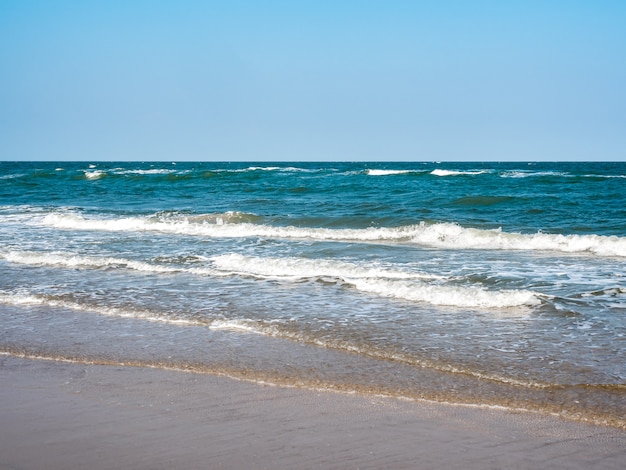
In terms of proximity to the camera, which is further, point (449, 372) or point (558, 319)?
point (558, 319)

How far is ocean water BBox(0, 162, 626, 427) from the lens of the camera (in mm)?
5629

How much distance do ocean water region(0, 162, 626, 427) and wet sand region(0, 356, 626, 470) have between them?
0.40 meters

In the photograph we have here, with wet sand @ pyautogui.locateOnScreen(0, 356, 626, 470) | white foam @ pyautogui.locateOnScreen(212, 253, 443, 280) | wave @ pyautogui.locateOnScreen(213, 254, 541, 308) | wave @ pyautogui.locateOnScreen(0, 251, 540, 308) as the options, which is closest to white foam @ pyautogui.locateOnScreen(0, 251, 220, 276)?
wave @ pyautogui.locateOnScreen(0, 251, 540, 308)

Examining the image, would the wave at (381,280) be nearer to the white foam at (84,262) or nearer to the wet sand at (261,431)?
the white foam at (84,262)

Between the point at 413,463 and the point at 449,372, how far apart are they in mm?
1941

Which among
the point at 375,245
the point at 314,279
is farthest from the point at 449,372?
the point at 375,245

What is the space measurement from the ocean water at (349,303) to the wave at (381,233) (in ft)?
0.23

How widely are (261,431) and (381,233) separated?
13.0 m

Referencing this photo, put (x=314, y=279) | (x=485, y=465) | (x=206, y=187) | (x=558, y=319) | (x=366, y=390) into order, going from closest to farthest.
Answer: (x=485, y=465) < (x=366, y=390) < (x=558, y=319) < (x=314, y=279) < (x=206, y=187)

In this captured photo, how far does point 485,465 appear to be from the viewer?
379 cm

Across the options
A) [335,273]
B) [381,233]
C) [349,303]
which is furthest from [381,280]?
[381,233]

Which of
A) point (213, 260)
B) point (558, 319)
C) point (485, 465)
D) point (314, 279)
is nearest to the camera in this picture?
point (485, 465)

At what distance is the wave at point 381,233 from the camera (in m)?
14.4

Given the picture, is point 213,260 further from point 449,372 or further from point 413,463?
point 413,463
